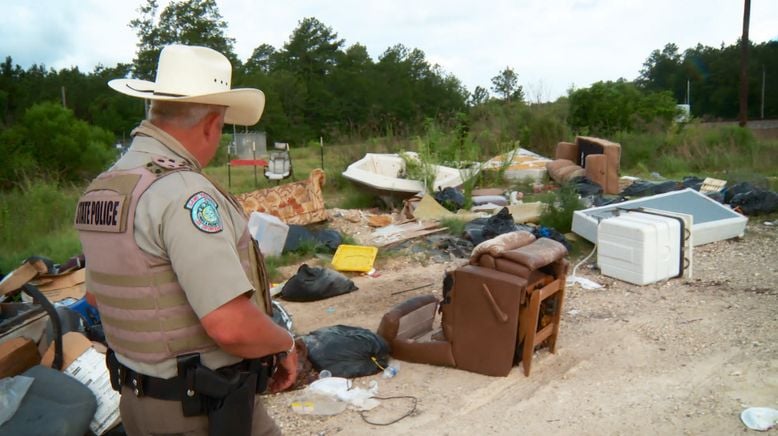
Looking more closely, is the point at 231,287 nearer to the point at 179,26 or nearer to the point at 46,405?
the point at 46,405

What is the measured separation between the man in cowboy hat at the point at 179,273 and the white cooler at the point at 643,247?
4663 mm

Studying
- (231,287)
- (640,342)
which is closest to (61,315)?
(231,287)

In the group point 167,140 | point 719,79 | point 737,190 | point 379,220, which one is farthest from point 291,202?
point 719,79

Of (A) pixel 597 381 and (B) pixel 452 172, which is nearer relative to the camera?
(A) pixel 597 381

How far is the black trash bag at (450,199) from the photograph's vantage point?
981 centimetres

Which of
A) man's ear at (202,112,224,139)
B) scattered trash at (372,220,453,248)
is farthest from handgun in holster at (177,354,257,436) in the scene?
scattered trash at (372,220,453,248)

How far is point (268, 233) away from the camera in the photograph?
7.55 m

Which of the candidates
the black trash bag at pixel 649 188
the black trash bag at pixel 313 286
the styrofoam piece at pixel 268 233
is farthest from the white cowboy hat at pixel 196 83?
the black trash bag at pixel 649 188

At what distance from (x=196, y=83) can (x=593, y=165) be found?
1020 centimetres

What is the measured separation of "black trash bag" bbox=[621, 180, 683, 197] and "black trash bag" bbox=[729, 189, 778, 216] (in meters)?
1.23

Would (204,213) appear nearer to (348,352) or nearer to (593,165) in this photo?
(348,352)

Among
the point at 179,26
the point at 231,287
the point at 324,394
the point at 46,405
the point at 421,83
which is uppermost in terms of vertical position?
the point at 179,26

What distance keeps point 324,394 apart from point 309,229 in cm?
499

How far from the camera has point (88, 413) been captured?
11.1ft
